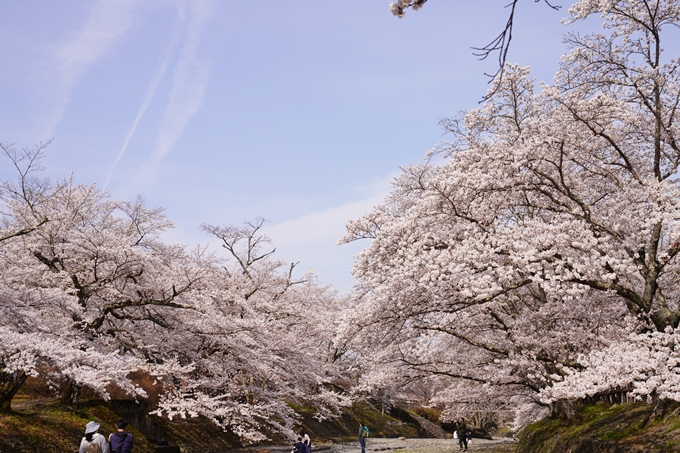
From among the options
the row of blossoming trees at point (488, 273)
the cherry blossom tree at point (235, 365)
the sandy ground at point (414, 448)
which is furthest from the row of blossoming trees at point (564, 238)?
the sandy ground at point (414, 448)

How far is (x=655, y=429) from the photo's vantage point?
10.1 meters

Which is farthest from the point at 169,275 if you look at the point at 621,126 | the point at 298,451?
the point at 621,126

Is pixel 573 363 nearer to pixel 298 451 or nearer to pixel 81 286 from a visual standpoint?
pixel 298 451

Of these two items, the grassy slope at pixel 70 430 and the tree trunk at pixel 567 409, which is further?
the tree trunk at pixel 567 409

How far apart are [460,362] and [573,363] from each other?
7204 millimetres

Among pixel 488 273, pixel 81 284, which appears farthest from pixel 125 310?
pixel 488 273

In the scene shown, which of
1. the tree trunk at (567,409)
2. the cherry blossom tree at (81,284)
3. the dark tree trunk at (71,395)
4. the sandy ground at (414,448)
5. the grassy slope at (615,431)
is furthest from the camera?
the sandy ground at (414,448)

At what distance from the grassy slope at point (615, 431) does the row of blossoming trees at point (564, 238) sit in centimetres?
63

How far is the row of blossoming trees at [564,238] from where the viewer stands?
10859 mm

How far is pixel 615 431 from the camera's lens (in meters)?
11.3

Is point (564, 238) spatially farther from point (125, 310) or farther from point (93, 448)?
point (125, 310)

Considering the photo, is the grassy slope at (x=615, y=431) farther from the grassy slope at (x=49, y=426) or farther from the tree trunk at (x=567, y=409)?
the grassy slope at (x=49, y=426)

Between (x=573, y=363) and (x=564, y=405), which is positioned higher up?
(x=573, y=363)

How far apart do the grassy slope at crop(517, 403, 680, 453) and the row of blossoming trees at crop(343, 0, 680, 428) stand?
2.05ft
